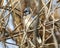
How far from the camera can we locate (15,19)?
145 centimetres

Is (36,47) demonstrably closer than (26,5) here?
Yes

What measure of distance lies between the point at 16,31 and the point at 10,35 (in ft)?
0.22

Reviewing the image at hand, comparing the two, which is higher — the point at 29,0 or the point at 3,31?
the point at 29,0

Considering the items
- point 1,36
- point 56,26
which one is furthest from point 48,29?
point 1,36

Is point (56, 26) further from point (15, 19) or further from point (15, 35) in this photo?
point (15, 19)

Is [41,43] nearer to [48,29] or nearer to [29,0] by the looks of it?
[48,29]

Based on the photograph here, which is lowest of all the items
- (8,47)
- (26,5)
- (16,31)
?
(8,47)

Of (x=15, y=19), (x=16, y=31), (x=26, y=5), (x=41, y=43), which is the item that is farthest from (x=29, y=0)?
(x=41, y=43)

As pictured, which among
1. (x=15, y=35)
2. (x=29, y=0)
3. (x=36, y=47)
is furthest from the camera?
(x=29, y=0)

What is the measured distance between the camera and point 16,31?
3.84 ft

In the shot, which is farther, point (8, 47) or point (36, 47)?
point (8, 47)

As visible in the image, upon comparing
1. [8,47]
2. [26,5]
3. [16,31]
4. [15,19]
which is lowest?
[8,47]

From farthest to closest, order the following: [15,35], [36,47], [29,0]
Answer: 1. [29,0]
2. [15,35]
3. [36,47]

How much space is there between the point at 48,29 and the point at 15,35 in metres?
0.21
